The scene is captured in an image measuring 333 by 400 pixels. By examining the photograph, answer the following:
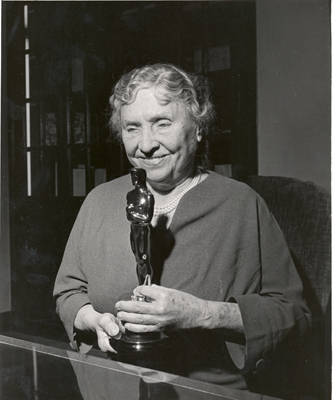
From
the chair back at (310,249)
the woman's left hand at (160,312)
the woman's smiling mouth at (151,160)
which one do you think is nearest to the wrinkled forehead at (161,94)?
the woman's smiling mouth at (151,160)

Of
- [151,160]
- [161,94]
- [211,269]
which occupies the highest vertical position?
[161,94]

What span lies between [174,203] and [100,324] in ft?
1.10

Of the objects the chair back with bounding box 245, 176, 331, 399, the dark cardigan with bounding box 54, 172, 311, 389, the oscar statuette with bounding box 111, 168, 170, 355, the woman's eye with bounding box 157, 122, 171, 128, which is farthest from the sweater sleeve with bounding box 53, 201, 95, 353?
the chair back with bounding box 245, 176, 331, 399

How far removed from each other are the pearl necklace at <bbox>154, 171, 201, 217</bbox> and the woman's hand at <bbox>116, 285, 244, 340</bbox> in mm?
196

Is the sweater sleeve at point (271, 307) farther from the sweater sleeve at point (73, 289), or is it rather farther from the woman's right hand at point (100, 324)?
the sweater sleeve at point (73, 289)

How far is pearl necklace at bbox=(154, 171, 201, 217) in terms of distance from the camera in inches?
40.3

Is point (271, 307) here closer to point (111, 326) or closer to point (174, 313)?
point (174, 313)

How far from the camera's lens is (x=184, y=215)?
1018mm

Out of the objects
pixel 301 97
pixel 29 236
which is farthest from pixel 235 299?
pixel 29 236

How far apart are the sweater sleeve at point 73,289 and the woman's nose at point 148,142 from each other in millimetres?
250

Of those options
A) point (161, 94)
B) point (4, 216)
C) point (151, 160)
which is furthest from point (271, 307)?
point (4, 216)

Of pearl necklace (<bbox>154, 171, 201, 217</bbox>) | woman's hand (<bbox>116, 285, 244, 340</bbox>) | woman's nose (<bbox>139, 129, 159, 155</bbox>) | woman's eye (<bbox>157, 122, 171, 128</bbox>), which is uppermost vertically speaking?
woman's eye (<bbox>157, 122, 171, 128</bbox>)

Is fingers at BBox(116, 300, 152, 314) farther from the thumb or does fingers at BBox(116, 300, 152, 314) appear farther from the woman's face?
the woman's face

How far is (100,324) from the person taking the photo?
99cm
